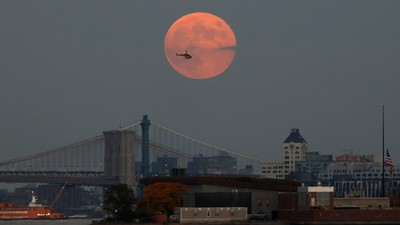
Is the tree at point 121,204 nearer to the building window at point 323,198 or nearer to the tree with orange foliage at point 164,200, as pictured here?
the tree with orange foliage at point 164,200

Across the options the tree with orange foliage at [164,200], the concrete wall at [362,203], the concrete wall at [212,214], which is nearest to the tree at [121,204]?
the tree with orange foliage at [164,200]

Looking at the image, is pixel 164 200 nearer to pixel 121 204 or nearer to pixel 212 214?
pixel 121 204

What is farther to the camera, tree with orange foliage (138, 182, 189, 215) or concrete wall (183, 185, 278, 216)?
tree with orange foliage (138, 182, 189, 215)

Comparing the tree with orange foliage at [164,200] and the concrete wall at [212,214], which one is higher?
the tree with orange foliage at [164,200]

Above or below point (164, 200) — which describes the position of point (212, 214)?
below

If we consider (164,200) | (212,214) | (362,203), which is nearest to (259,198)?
(164,200)

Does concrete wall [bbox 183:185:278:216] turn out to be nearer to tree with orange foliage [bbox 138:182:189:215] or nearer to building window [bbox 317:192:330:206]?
tree with orange foliage [bbox 138:182:189:215]

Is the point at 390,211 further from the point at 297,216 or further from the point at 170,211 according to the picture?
the point at 170,211

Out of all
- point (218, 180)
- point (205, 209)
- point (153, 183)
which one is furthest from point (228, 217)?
point (153, 183)

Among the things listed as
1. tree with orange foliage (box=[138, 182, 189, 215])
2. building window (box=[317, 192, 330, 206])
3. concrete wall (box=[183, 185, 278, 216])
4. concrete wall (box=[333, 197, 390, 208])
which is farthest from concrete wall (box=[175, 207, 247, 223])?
building window (box=[317, 192, 330, 206])
